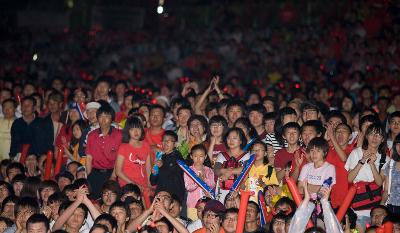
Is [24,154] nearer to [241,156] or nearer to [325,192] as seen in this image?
[241,156]

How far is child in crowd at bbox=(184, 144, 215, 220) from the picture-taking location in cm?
944

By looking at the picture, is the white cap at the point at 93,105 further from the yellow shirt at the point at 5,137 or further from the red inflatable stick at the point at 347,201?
the red inflatable stick at the point at 347,201

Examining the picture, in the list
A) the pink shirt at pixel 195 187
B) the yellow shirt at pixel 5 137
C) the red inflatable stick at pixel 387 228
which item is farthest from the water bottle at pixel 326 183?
the yellow shirt at pixel 5 137

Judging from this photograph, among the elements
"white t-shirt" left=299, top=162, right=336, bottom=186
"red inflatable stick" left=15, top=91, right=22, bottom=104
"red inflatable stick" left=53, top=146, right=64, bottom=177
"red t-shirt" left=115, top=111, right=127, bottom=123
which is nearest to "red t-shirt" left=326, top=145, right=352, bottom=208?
"white t-shirt" left=299, top=162, right=336, bottom=186

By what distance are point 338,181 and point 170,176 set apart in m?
1.69

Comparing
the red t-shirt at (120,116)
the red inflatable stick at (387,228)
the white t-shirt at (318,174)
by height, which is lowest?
the red inflatable stick at (387,228)

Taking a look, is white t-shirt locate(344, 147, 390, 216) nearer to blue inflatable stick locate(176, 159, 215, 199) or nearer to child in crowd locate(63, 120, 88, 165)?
blue inflatable stick locate(176, 159, 215, 199)

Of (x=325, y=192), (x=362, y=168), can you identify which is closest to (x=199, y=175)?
(x=362, y=168)

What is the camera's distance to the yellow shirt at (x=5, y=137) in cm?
1185

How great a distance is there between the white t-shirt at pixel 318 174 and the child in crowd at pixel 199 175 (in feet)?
3.37

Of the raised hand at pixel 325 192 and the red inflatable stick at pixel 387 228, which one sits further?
the raised hand at pixel 325 192

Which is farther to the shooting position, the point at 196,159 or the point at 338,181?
the point at 196,159

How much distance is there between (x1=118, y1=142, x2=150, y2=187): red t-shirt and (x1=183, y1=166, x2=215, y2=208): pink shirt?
0.67m

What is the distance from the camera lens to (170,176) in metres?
9.58
